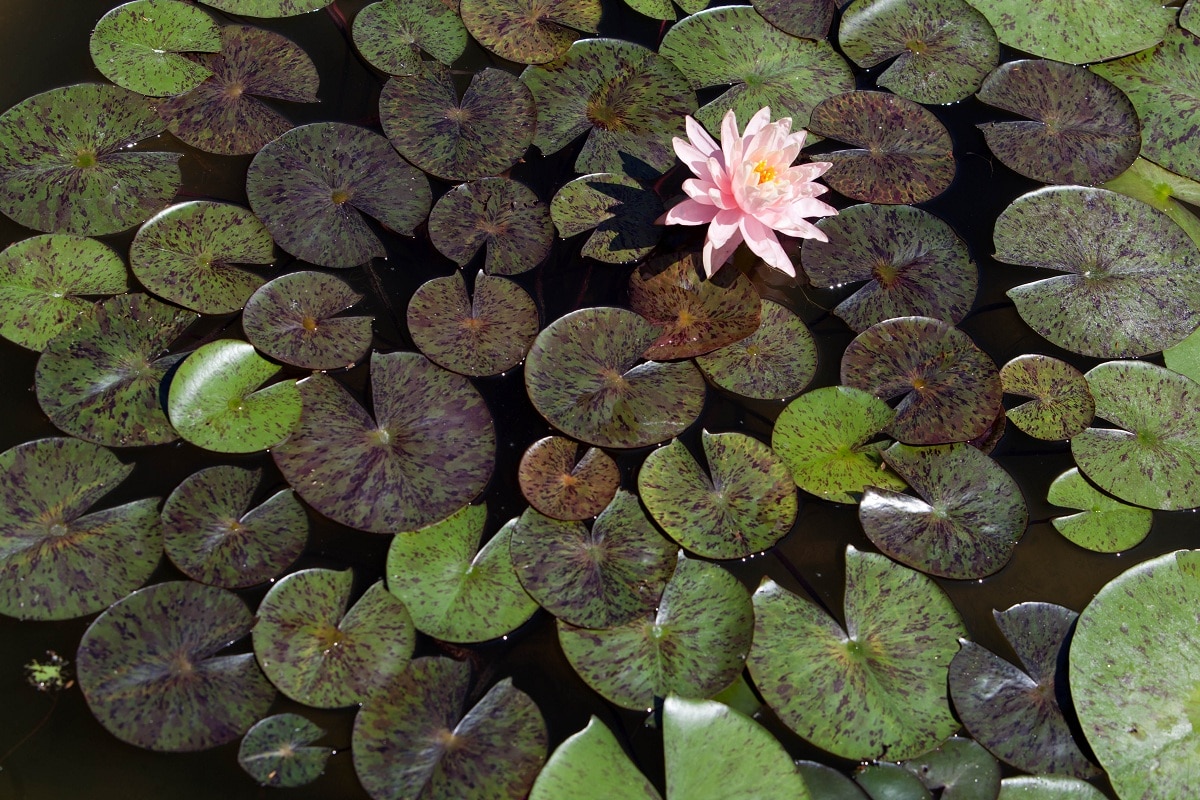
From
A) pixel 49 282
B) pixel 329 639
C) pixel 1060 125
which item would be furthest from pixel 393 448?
pixel 1060 125

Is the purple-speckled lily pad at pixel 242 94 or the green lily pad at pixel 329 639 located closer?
the green lily pad at pixel 329 639

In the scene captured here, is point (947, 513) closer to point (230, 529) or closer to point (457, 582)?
point (457, 582)

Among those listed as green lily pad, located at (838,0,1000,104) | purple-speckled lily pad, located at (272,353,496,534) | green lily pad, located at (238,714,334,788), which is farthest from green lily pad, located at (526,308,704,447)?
green lily pad, located at (838,0,1000,104)

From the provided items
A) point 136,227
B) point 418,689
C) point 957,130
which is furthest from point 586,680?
point 957,130

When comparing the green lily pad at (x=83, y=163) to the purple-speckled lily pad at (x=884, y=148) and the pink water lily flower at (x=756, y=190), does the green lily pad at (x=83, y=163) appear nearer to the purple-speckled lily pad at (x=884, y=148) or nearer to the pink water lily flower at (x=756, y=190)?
the pink water lily flower at (x=756, y=190)

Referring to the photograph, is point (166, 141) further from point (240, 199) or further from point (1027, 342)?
point (1027, 342)

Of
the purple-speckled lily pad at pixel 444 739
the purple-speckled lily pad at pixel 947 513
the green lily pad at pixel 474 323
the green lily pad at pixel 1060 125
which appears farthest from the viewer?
the green lily pad at pixel 1060 125

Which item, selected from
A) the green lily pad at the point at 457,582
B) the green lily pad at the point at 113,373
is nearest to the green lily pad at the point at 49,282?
the green lily pad at the point at 113,373

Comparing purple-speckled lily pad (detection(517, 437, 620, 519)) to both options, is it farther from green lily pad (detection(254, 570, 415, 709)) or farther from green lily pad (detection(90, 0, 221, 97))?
green lily pad (detection(90, 0, 221, 97))
